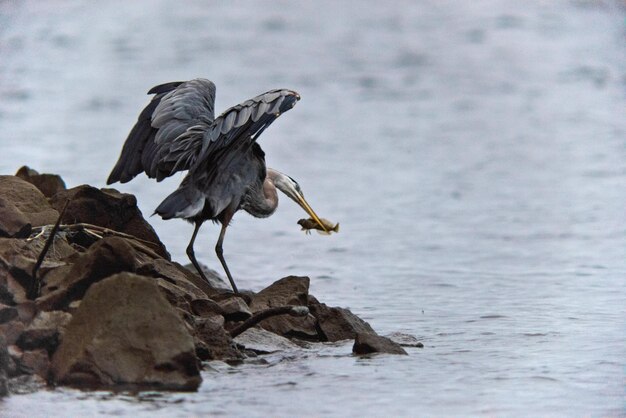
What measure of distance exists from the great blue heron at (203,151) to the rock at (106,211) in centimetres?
28

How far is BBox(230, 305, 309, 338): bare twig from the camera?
770 centimetres

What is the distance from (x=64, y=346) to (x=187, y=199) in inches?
93.2

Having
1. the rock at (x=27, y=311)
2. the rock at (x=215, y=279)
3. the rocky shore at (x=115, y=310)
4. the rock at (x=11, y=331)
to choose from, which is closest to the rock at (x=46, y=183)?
the rocky shore at (x=115, y=310)

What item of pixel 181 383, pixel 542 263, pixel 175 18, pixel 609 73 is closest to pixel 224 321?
pixel 181 383

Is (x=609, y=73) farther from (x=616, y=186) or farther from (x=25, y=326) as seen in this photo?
(x=25, y=326)

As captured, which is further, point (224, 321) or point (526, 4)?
point (526, 4)

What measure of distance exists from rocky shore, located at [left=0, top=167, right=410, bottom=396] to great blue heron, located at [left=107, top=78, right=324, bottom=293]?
0.39 metres

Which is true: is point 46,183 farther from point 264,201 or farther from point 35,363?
point 35,363

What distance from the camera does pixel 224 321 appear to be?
26.1 feet

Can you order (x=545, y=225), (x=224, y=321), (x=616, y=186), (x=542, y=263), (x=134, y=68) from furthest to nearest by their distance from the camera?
1. (x=134, y=68)
2. (x=616, y=186)
3. (x=545, y=225)
4. (x=542, y=263)
5. (x=224, y=321)

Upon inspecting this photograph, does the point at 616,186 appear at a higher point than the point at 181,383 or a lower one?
higher

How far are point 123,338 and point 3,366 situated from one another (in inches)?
24.3

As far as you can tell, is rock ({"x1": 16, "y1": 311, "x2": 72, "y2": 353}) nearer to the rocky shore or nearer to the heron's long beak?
the rocky shore

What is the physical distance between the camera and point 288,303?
839 centimetres
